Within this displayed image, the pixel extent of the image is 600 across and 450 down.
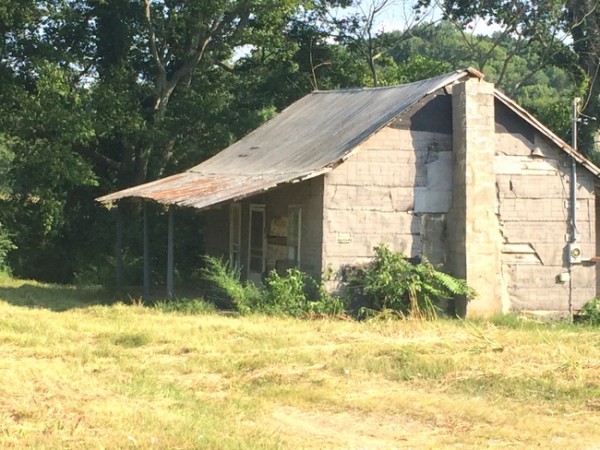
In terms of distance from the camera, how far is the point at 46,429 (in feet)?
23.2

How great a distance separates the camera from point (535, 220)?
53.9 feet

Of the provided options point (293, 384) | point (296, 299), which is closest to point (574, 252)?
point (296, 299)

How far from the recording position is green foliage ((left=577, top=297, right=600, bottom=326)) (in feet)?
53.5

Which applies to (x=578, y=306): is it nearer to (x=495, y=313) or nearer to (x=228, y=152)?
(x=495, y=313)

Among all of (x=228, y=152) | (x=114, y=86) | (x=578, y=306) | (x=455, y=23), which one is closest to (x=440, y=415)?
(x=578, y=306)

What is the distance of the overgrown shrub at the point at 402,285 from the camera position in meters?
15.2

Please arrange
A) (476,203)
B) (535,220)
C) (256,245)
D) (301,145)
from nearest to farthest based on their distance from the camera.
→ 1. (476,203)
2. (535,220)
3. (301,145)
4. (256,245)

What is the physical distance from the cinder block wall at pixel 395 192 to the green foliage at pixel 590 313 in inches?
113

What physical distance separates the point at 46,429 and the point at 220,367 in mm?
3478

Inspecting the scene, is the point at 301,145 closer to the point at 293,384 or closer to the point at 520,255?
the point at 520,255

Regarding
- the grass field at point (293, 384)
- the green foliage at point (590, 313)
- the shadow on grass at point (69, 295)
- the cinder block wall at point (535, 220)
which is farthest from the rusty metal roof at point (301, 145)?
the grass field at point (293, 384)

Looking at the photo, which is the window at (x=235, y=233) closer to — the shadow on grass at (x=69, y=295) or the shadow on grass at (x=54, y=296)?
the shadow on grass at (x=69, y=295)

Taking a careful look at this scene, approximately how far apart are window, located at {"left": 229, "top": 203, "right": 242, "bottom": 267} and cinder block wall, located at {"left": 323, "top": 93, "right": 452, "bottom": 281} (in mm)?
4003

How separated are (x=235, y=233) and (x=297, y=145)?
261 cm
